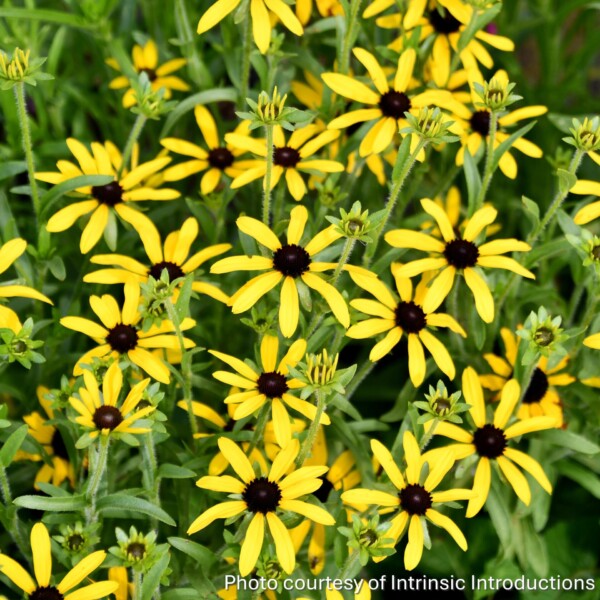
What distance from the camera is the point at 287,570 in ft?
2.46

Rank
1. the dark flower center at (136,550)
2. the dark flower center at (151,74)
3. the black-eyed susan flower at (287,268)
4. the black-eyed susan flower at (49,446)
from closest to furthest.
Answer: the dark flower center at (136,550)
the black-eyed susan flower at (287,268)
the black-eyed susan flower at (49,446)
the dark flower center at (151,74)

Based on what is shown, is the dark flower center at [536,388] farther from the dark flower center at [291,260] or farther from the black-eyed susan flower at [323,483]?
the dark flower center at [291,260]

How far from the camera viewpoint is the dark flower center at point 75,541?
78 centimetres

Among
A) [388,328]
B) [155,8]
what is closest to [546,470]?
[388,328]

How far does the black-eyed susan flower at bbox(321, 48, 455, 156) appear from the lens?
97 centimetres

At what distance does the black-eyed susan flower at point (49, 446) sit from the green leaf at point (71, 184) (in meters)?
0.19

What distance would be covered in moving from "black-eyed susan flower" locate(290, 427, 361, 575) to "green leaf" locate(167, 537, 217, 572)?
3.7 inches

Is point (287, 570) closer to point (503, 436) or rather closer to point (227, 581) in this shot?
point (227, 581)

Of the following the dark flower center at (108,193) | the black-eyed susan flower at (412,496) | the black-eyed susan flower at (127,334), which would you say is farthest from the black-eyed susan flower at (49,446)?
the black-eyed susan flower at (412,496)

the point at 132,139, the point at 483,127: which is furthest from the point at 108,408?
the point at 483,127

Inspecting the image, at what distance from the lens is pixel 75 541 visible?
2.59 feet

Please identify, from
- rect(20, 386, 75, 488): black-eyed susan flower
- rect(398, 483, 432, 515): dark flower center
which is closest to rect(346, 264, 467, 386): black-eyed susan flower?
rect(398, 483, 432, 515): dark flower center

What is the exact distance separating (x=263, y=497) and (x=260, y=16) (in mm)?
468

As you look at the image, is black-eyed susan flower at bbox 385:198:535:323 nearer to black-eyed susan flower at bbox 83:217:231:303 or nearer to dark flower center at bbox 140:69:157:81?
black-eyed susan flower at bbox 83:217:231:303
